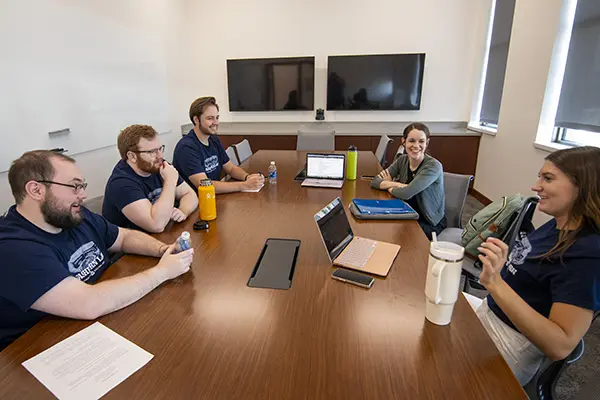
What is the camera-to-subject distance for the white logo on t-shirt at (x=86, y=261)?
3.75ft

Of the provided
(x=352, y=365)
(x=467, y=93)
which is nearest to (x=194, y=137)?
(x=352, y=365)

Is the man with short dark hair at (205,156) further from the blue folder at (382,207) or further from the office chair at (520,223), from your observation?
the office chair at (520,223)

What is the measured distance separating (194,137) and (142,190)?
0.95 meters

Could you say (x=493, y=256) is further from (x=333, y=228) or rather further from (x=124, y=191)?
(x=124, y=191)

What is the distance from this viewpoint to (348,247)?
1313 millimetres

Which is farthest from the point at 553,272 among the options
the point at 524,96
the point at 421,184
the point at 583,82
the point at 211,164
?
the point at 524,96

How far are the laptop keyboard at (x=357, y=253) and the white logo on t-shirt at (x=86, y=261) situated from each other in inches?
34.9

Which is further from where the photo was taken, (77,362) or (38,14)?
(38,14)

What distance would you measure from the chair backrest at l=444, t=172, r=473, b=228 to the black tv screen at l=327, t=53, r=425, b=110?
285 centimetres

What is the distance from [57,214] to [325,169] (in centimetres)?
167

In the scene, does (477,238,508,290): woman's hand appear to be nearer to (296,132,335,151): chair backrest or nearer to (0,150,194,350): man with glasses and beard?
(0,150,194,350): man with glasses and beard

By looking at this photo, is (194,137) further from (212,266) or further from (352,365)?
(352,365)

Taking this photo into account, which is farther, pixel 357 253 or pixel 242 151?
pixel 242 151

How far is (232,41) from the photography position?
5035mm
